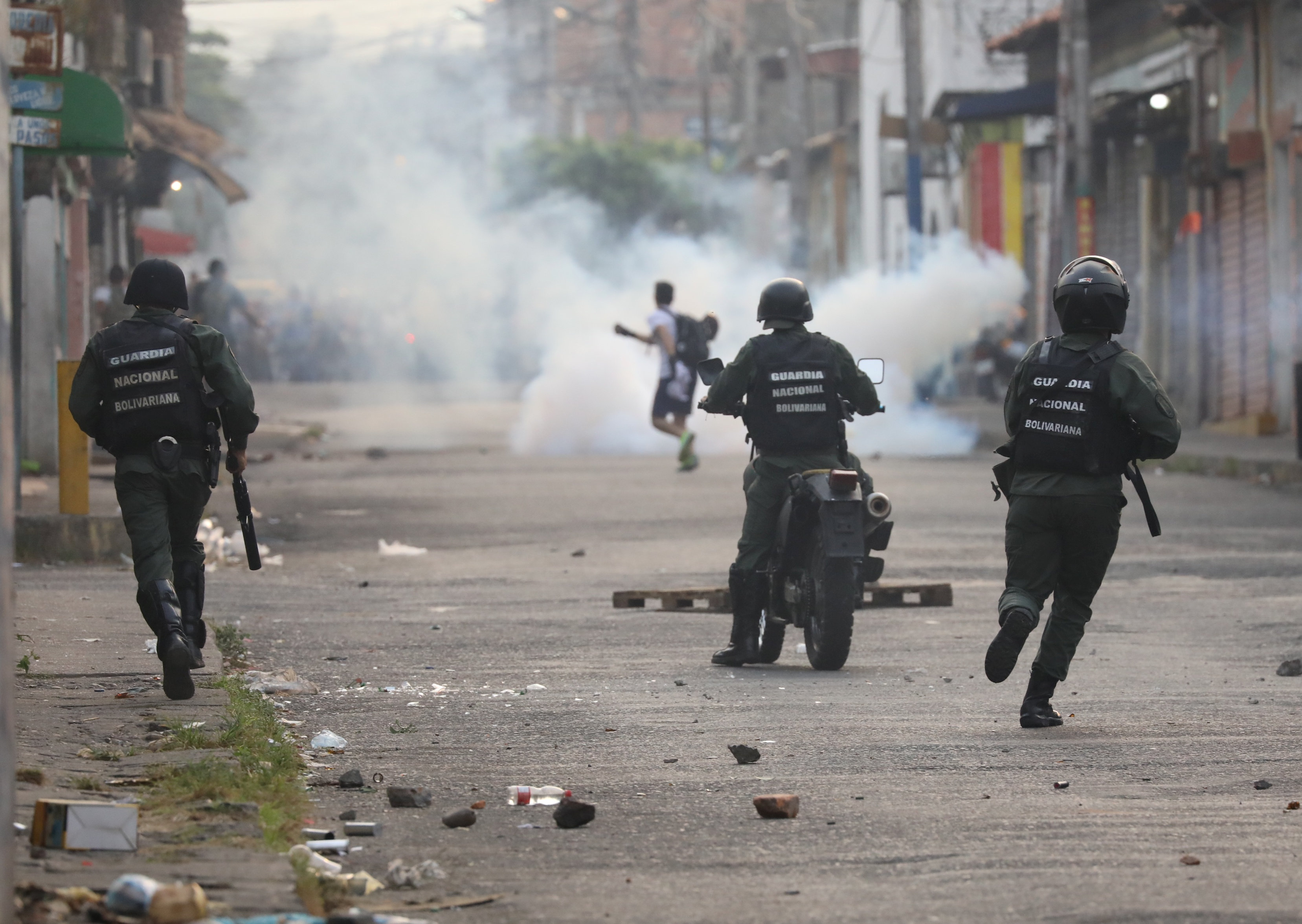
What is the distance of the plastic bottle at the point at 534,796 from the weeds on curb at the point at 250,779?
21.8 inches

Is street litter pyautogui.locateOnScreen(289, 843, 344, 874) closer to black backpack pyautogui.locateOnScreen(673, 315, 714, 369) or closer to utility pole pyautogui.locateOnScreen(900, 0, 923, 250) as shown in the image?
black backpack pyautogui.locateOnScreen(673, 315, 714, 369)

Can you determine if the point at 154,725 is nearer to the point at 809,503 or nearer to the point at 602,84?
the point at 809,503

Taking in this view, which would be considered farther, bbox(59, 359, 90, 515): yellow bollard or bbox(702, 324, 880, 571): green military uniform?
bbox(59, 359, 90, 515): yellow bollard

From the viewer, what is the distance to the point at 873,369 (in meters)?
8.42

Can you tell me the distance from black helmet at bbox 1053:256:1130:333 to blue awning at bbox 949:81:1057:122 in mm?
25964

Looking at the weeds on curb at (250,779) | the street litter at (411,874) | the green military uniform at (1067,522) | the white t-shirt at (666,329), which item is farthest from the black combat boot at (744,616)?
the white t-shirt at (666,329)

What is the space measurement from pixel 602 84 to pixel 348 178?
40.1 metres

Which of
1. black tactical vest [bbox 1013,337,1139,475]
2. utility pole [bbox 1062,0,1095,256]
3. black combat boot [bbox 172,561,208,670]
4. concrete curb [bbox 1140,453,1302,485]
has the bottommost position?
concrete curb [bbox 1140,453,1302,485]

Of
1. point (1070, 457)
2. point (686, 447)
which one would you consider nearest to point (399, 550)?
point (686, 447)

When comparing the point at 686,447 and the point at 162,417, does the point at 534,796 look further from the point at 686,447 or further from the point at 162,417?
the point at 686,447

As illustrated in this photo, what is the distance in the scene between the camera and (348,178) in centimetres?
5528

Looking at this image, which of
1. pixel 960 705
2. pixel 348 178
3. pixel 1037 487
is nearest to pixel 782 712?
pixel 960 705

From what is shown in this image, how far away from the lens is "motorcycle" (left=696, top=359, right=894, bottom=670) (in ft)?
26.7

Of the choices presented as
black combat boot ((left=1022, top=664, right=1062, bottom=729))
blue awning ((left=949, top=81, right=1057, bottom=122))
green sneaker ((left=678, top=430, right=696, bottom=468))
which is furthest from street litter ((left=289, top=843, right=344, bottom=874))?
blue awning ((left=949, top=81, right=1057, bottom=122))
